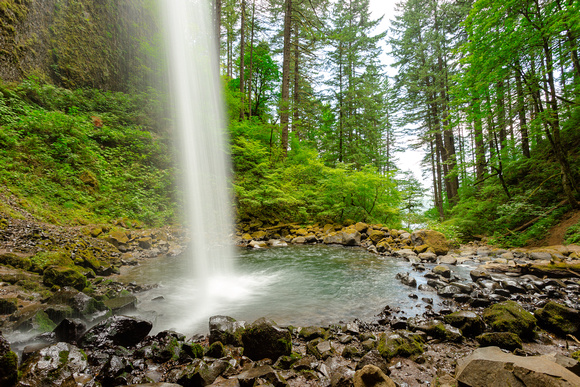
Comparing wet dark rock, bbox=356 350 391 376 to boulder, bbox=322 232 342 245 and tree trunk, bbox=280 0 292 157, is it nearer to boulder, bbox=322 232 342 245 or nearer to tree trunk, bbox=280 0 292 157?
boulder, bbox=322 232 342 245

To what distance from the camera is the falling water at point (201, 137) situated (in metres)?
8.51

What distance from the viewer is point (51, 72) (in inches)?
420

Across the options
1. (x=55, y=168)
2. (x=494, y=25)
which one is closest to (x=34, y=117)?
(x=55, y=168)

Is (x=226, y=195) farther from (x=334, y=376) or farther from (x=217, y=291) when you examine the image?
(x=334, y=376)

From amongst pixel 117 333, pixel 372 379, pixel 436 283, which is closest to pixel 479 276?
pixel 436 283

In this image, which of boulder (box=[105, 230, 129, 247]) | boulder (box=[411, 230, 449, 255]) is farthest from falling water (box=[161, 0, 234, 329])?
boulder (box=[411, 230, 449, 255])

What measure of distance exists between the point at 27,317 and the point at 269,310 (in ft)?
10.7

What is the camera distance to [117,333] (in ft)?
8.93

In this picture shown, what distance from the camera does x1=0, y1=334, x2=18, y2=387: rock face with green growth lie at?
5.43ft

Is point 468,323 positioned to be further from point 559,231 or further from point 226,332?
point 559,231

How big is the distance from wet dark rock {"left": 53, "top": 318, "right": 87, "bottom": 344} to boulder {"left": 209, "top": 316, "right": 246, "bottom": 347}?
59.7 inches

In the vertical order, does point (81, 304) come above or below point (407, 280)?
above

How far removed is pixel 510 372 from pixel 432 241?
7.50 m

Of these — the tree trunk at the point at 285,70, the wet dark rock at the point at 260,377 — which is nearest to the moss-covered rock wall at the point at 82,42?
the tree trunk at the point at 285,70
